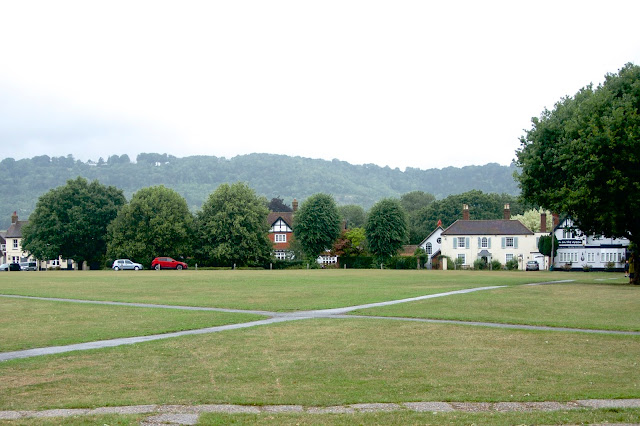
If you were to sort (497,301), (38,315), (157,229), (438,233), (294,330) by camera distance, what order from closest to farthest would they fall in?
→ (294,330), (38,315), (497,301), (157,229), (438,233)

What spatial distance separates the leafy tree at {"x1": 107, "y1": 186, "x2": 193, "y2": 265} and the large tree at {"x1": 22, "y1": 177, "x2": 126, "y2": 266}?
526 centimetres

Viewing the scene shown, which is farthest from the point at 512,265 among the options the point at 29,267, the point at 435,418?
the point at 435,418

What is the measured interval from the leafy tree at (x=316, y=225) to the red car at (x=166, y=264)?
2075 cm

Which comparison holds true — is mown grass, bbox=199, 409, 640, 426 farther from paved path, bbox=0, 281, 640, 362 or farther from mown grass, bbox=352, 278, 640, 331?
mown grass, bbox=352, 278, 640, 331

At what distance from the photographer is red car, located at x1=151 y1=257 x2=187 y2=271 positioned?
8888 centimetres

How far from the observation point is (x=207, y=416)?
31.7 feet

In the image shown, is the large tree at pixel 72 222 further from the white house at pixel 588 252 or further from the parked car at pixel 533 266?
the white house at pixel 588 252

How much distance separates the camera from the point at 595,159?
40.1 m

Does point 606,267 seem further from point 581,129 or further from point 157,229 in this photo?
point 157,229

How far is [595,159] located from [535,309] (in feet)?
54.0

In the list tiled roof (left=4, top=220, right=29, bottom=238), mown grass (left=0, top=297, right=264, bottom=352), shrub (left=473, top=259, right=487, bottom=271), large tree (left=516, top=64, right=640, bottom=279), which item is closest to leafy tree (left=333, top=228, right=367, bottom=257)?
shrub (left=473, top=259, right=487, bottom=271)

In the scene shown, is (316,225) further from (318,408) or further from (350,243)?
(318,408)

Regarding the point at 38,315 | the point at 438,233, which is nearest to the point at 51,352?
the point at 38,315

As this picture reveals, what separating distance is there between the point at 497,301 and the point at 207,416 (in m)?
23.5
